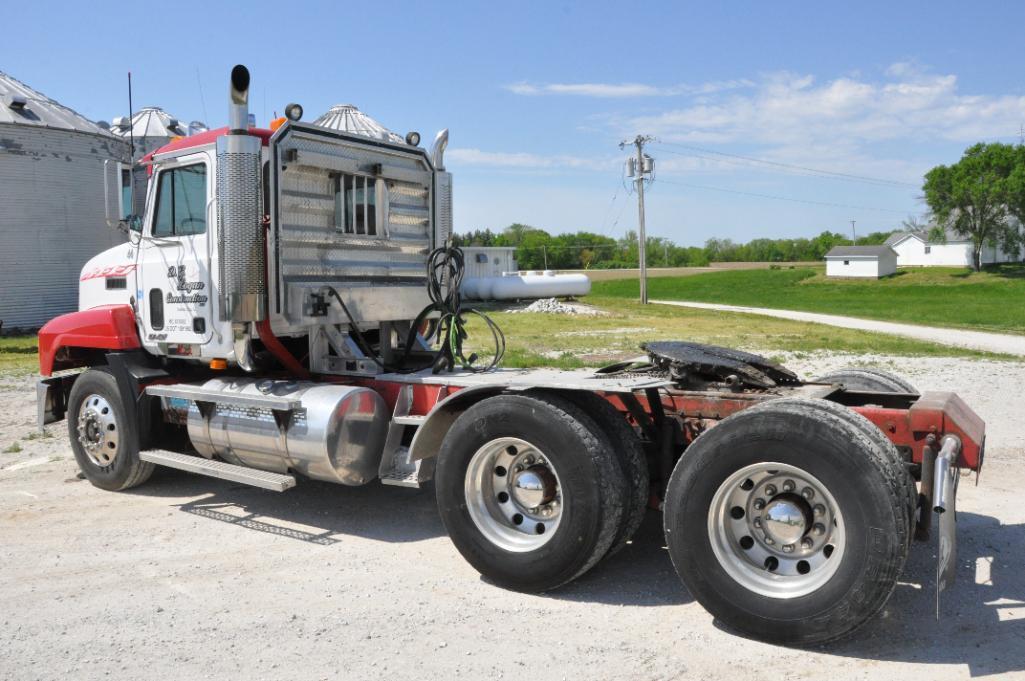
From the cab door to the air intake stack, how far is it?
0.28 meters

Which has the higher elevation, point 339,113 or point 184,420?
point 339,113

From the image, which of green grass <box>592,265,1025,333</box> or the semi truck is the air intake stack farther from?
green grass <box>592,265,1025,333</box>

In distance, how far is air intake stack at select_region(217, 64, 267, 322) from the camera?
6559 mm

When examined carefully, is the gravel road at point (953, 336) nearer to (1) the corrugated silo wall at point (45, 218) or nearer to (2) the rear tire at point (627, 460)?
(2) the rear tire at point (627, 460)

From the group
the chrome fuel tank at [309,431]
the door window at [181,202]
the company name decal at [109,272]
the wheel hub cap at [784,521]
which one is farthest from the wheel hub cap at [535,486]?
the company name decal at [109,272]

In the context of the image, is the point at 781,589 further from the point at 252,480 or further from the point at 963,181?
the point at 963,181

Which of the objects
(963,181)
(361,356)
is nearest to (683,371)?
(361,356)

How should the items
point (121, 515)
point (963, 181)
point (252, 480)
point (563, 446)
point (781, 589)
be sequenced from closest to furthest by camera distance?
1. point (781, 589)
2. point (563, 446)
3. point (252, 480)
4. point (121, 515)
5. point (963, 181)

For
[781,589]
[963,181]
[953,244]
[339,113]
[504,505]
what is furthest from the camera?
[953,244]

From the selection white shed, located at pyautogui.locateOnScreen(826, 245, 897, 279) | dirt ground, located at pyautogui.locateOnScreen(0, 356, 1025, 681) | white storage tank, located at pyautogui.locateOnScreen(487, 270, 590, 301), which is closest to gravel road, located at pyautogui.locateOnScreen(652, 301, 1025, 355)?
white storage tank, located at pyautogui.locateOnScreen(487, 270, 590, 301)

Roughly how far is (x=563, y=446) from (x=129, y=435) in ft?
14.4

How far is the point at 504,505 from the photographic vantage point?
5.49 m

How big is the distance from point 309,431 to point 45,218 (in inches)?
1009

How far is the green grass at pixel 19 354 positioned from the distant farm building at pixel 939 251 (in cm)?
7994
